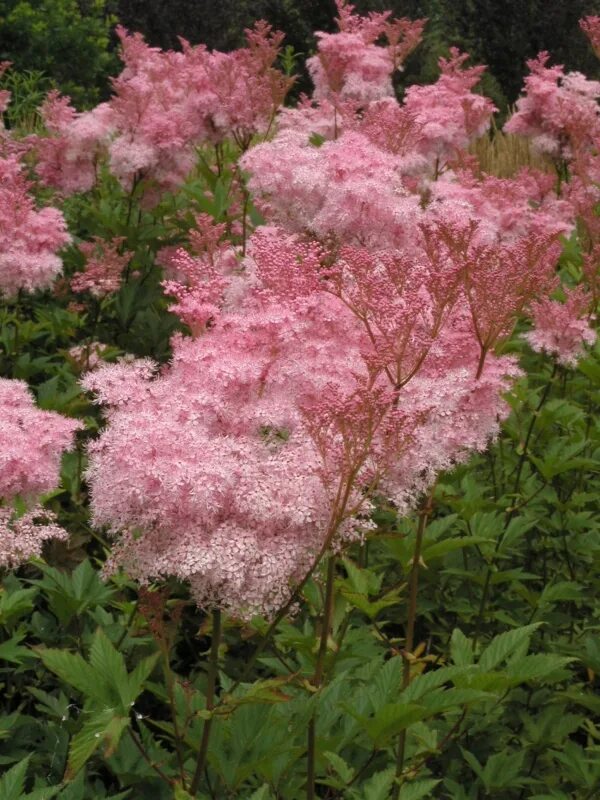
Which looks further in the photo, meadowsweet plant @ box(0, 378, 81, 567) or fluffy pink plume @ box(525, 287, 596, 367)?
fluffy pink plume @ box(525, 287, 596, 367)

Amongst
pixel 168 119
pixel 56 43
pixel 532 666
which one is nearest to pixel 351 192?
pixel 532 666

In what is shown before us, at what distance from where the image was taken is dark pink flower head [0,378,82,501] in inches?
112

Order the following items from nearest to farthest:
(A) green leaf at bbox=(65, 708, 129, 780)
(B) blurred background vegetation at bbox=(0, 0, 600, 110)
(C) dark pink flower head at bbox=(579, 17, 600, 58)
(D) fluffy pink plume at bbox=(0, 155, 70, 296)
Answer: (A) green leaf at bbox=(65, 708, 129, 780) < (D) fluffy pink plume at bbox=(0, 155, 70, 296) < (C) dark pink flower head at bbox=(579, 17, 600, 58) < (B) blurred background vegetation at bbox=(0, 0, 600, 110)

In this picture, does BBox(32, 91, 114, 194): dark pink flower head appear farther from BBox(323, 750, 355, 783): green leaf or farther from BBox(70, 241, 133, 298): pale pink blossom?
BBox(323, 750, 355, 783): green leaf

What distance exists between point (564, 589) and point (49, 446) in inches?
66.3

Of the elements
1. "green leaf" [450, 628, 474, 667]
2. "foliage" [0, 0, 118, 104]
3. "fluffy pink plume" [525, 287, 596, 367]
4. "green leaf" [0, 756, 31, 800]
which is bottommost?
"foliage" [0, 0, 118, 104]

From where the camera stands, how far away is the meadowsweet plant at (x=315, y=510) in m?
2.22

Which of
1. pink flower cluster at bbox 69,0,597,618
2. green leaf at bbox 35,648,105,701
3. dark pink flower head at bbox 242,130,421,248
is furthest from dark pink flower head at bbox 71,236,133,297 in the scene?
green leaf at bbox 35,648,105,701

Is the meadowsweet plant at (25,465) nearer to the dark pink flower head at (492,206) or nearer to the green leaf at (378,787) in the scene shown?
the green leaf at (378,787)

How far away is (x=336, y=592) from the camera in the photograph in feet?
9.38

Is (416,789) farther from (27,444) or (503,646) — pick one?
(27,444)

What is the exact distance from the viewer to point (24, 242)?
473cm

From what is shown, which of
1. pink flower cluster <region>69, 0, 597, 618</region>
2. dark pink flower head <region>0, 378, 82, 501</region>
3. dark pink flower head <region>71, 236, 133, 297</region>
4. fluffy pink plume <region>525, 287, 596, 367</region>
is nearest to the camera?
pink flower cluster <region>69, 0, 597, 618</region>

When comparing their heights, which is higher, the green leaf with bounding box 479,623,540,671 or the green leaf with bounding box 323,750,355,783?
the green leaf with bounding box 479,623,540,671
